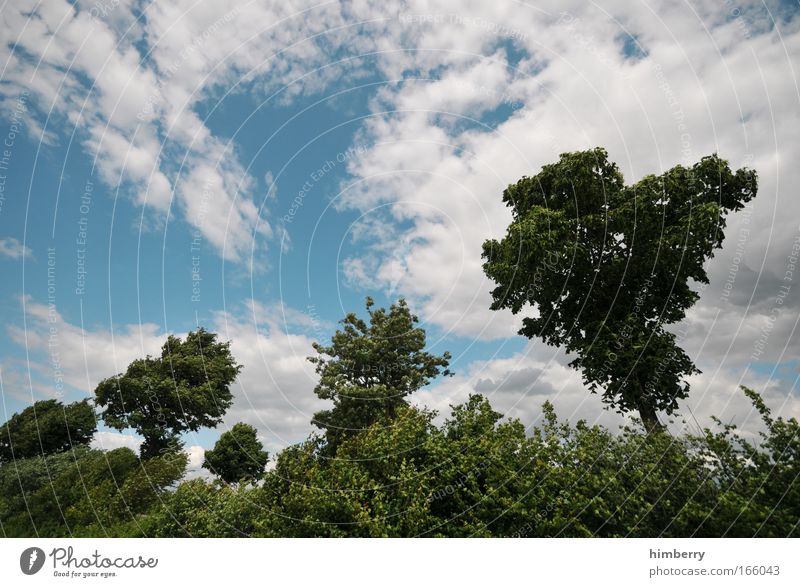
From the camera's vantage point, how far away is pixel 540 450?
13.0 m

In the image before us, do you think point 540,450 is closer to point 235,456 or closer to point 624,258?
point 624,258

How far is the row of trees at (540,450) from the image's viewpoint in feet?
35.3

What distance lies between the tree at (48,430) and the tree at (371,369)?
29242 mm

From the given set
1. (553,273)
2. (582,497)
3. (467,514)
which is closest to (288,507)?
(467,514)

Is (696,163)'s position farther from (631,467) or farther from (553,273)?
(631,467)

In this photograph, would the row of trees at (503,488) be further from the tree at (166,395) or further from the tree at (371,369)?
the tree at (166,395)

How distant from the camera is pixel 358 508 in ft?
40.7

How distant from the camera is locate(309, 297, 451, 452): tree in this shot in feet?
101

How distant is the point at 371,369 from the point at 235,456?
62.4ft
